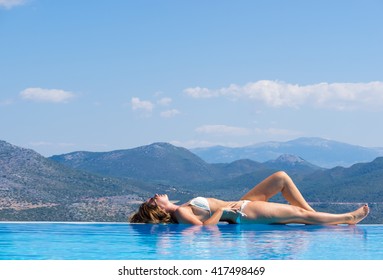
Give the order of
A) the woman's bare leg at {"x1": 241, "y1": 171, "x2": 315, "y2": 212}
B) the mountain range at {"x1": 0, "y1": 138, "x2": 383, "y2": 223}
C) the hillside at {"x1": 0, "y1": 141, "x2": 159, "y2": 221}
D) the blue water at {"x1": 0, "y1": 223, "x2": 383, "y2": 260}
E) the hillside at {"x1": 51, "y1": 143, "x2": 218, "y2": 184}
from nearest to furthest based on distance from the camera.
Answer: the blue water at {"x1": 0, "y1": 223, "x2": 383, "y2": 260} → the woman's bare leg at {"x1": 241, "y1": 171, "x2": 315, "y2": 212} → the hillside at {"x1": 0, "y1": 141, "x2": 159, "y2": 221} → the mountain range at {"x1": 0, "y1": 138, "x2": 383, "y2": 223} → the hillside at {"x1": 51, "y1": 143, "x2": 218, "y2": 184}

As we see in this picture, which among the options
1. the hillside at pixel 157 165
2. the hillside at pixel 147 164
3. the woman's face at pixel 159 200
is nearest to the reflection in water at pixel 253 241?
the woman's face at pixel 159 200

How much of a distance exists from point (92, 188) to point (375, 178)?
31.3 meters

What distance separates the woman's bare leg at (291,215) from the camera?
370 inches

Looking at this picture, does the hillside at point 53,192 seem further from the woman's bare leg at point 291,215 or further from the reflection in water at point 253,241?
the reflection in water at point 253,241

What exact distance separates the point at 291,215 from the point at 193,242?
7.58ft

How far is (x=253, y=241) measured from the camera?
773cm

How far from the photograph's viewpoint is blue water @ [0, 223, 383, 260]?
6776mm

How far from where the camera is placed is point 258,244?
747 centimetres

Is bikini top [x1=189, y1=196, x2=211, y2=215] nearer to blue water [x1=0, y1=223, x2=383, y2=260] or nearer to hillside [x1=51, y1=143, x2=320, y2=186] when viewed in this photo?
blue water [x1=0, y1=223, x2=383, y2=260]

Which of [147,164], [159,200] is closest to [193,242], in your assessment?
[159,200]

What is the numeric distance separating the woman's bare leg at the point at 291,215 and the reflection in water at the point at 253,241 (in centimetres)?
13

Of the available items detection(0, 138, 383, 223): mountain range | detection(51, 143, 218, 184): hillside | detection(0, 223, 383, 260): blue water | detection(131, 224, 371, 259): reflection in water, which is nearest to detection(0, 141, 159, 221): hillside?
detection(0, 138, 383, 223): mountain range
